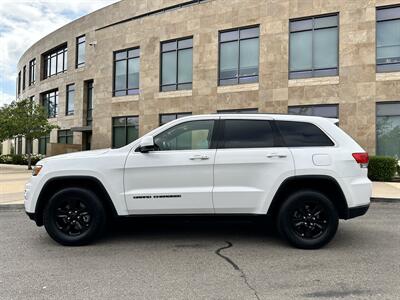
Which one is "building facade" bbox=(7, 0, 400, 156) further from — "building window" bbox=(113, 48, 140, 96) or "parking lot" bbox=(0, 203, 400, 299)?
"parking lot" bbox=(0, 203, 400, 299)

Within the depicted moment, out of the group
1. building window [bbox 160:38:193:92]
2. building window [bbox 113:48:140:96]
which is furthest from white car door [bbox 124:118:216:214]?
building window [bbox 113:48:140:96]

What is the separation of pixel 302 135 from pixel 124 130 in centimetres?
1923

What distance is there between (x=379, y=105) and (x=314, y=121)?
507 inches

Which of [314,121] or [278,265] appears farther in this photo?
[314,121]

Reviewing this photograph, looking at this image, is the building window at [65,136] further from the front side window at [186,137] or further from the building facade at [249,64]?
the front side window at [186,137]

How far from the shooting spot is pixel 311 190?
5.42 metres

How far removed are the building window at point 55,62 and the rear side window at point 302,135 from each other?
102 ft

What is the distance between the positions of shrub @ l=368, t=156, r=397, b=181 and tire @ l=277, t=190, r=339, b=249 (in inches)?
421

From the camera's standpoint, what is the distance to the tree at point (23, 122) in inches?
940

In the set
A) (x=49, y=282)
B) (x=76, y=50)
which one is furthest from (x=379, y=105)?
(x=76, y=50)

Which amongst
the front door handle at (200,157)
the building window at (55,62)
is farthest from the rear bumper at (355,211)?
the building window at (55,62)

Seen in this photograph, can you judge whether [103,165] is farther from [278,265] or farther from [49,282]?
[278,265]

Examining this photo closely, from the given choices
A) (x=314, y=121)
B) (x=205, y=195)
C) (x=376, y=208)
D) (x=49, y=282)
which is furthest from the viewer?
(x=376, y=208)

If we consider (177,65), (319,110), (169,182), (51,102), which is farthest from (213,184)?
(51,102)
